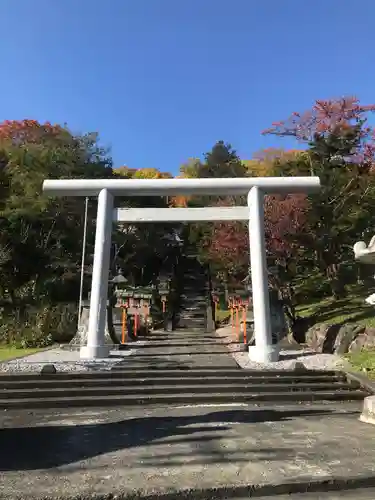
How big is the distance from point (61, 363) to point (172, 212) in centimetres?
525

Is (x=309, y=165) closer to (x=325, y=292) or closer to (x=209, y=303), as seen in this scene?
(x=325, y=292)

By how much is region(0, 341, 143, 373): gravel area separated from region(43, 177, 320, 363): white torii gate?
1.81 feet

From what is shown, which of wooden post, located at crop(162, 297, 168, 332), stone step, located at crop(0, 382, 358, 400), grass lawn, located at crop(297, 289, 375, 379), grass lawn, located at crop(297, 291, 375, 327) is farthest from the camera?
wooden post, located at crop(162, 297, 168, 332)

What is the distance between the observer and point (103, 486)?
346 cm

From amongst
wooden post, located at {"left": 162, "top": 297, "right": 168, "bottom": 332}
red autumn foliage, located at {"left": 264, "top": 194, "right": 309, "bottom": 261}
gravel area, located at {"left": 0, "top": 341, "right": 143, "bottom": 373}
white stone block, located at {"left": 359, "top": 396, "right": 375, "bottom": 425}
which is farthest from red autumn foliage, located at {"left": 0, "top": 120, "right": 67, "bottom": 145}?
white stone block, located at {"left": 359, "top": 396, "right": 375, "bottom": 425}

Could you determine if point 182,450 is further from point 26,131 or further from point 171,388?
point 26,131

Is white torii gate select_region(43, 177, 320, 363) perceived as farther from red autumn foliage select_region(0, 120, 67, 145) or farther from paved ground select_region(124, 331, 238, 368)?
red autumn foliage select_region(0, 120, 67, 145)

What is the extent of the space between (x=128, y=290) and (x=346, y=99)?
49.8 feet

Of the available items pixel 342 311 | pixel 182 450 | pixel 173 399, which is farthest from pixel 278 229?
pixel 182 450

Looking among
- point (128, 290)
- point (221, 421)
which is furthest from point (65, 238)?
point (221, 421)

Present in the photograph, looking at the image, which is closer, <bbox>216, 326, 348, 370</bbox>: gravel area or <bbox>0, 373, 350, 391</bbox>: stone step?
<bbox>0, 373, 350, 391</bbox>: stone step

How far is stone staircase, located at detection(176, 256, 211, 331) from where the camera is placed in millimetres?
23703

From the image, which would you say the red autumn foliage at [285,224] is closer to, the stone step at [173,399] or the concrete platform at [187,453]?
the stone step at [173,399]

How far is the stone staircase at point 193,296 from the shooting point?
23.7 meters
